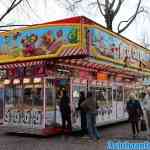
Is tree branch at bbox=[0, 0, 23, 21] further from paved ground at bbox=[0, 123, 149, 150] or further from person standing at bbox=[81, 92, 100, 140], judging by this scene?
person standing at bbox=[81, 92, 100, 140]

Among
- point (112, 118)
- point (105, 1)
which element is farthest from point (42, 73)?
point (105, 1)

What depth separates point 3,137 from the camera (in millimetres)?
17016

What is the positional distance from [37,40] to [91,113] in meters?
3.63

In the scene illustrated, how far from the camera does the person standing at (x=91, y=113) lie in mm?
16016

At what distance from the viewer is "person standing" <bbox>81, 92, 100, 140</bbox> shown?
16.0 meters

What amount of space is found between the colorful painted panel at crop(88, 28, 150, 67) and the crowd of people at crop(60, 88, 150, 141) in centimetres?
195

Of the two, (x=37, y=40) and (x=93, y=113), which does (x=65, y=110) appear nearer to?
(x=93, y=113)

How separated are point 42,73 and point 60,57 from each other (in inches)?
39.8

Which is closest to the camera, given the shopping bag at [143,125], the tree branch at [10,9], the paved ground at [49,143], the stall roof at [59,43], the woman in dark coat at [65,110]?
the paved ground at [49,143]

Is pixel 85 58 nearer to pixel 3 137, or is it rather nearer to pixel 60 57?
pixel 60 57

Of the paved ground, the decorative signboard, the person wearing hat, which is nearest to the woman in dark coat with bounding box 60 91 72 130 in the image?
the paved ground

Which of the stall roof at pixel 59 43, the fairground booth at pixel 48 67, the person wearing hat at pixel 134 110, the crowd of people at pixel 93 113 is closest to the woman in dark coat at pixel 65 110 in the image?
the crowd of people at pixel 93 113

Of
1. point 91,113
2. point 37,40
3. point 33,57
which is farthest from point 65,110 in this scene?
point 37,40

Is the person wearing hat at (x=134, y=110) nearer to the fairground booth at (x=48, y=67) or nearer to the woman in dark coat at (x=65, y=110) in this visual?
the fairground booth at (x=48, y=67)
